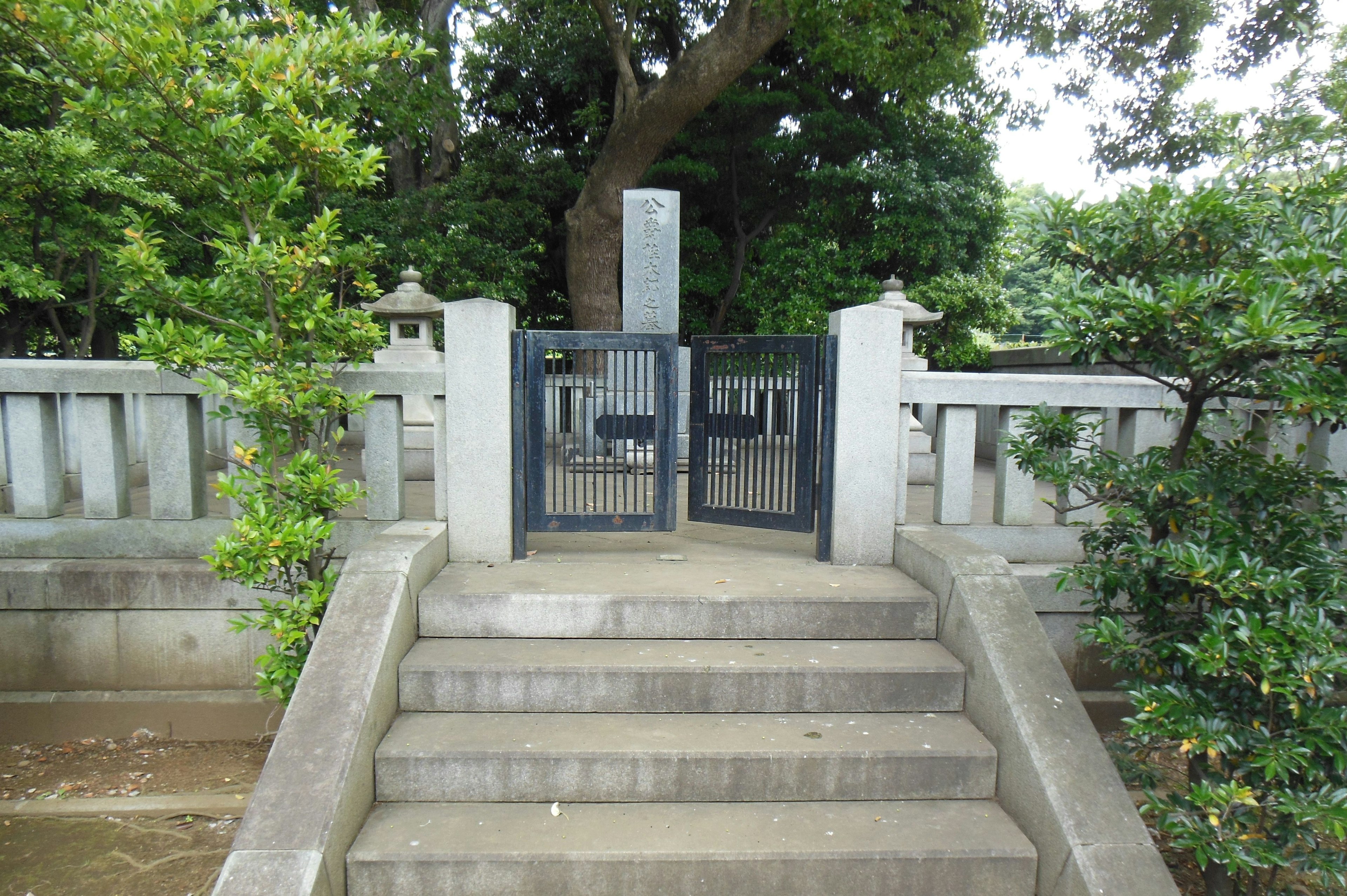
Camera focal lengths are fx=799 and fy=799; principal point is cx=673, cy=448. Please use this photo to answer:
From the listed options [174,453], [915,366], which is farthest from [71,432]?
[915,366]

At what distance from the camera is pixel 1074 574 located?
3.48 metres

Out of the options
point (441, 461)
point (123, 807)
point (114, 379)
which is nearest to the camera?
point (123, 807)

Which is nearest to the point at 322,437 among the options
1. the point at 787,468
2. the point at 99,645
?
the point at 99,645

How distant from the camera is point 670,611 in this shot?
13.6 ft

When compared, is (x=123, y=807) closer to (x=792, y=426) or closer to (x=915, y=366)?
(x=792, y=426)

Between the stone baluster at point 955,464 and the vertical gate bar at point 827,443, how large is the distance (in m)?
0.65

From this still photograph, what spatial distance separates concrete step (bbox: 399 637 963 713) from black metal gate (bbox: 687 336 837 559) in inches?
46.0

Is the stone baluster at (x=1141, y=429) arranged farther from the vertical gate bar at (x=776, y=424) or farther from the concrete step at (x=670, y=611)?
the vertical gate bar at (x=776, y=424)

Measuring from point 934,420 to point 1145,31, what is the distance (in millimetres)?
8118

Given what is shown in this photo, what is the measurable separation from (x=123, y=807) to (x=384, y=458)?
2.17 meters

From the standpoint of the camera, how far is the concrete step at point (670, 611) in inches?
162

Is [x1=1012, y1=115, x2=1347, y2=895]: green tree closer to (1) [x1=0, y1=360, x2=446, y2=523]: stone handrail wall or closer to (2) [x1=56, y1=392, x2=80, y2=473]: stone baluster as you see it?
(1) [x1=0, y1=360, x2=446, y2=523]: stone handrail wall

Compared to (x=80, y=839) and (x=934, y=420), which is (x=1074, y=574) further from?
(x=934, y=420)

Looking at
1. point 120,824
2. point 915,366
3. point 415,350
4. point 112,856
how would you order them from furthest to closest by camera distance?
point 415,350, point 915,366, point 120,824, point 112,856
